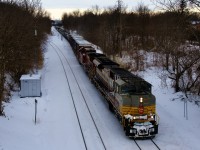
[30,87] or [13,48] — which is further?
[30,87]

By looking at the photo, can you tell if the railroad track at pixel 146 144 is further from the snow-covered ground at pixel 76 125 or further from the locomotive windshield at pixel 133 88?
the locomotive windshield at pixel 133 88

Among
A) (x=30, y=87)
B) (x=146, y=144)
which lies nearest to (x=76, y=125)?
(x=146, y=144)

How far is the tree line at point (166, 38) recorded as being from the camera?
2539cm

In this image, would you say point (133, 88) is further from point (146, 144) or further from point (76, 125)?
point (76, 125)

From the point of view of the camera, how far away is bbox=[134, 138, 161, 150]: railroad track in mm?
15536

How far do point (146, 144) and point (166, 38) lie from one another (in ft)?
87.8

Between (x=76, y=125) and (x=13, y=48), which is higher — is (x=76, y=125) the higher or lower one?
the lower one

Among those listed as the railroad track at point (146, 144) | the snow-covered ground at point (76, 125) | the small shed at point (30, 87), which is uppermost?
the small shed at point (30, 87)

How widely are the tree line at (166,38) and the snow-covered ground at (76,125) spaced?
2.54m

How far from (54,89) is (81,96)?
11.5 ft

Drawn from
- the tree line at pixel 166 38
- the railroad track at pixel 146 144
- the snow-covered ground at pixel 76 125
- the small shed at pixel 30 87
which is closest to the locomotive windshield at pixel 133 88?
the snow-covered ground at pixel 76 125

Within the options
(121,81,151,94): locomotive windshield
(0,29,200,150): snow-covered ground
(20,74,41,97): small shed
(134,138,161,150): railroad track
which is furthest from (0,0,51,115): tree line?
(134,138,161,150): railroad track

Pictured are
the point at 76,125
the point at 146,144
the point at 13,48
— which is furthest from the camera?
the point at 13,48

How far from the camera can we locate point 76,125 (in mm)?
18891
